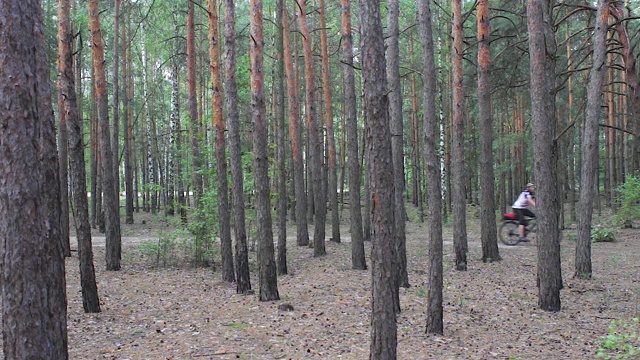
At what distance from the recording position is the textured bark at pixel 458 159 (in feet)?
41.0

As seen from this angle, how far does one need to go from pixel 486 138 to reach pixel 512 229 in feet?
19.3

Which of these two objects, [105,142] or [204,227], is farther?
[204,227]

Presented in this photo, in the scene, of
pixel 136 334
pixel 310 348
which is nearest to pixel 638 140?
pixel 310 348

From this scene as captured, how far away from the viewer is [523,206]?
1684 cm

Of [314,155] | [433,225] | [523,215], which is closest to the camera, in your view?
[433,225]

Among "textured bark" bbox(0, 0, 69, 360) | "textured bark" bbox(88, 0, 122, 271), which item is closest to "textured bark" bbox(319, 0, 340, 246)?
"textured bark" bbox(88, 0, 122, 271)

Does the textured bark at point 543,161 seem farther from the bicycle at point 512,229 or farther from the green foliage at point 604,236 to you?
the green foliage at point 604,236

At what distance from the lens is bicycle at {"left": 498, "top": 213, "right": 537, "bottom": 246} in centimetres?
1766

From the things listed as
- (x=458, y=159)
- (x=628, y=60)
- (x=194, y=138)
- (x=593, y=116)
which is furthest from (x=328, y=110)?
(x=628, y=60)

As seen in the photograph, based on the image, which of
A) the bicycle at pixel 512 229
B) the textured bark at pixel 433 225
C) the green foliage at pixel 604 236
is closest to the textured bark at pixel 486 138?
the bicycle at pixel 512 229

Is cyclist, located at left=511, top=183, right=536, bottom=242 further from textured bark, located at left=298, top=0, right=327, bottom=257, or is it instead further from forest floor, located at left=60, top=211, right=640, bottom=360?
textured bark, located at left=298, top=0, right=327, bottom=257

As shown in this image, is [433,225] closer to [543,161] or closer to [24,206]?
[543,161]

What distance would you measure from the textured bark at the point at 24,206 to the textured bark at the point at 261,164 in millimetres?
5776

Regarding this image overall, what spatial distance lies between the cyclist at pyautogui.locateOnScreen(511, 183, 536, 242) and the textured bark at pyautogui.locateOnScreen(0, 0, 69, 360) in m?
15.4
